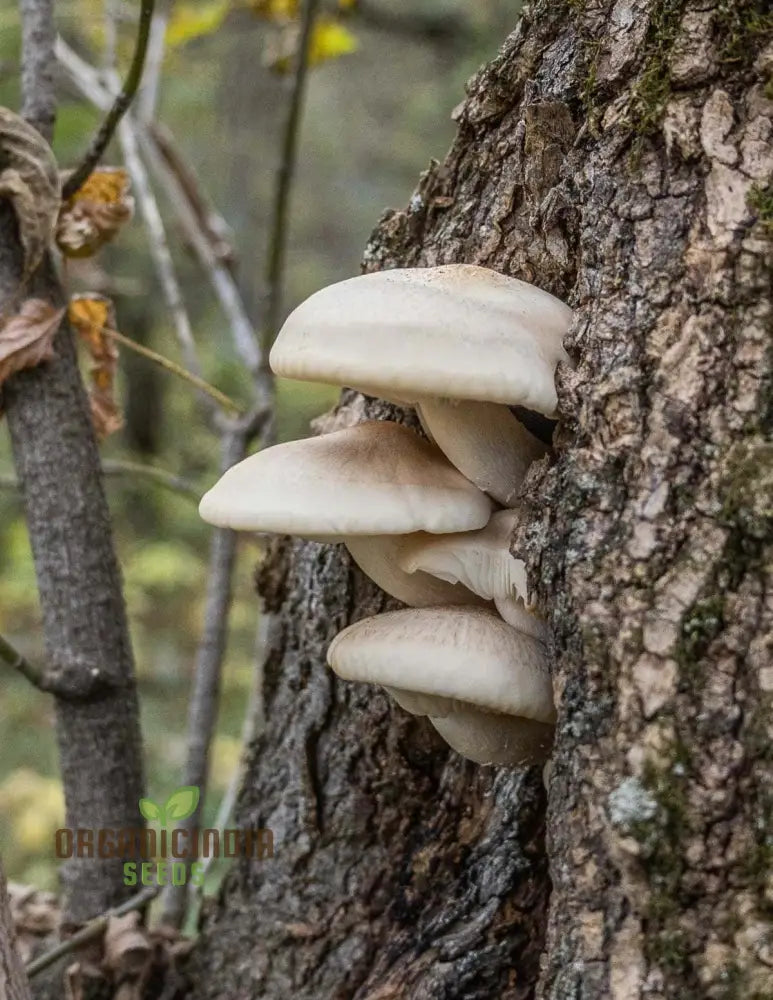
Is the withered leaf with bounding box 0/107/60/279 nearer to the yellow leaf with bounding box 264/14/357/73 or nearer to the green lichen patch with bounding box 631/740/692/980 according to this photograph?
the green lichen patch with bounding box 631/740/692/980

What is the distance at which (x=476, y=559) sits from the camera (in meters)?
1.53

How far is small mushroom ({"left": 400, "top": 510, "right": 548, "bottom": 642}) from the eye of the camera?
1518 mm

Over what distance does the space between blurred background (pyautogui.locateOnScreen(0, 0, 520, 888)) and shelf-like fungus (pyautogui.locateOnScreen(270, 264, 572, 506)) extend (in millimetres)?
4769

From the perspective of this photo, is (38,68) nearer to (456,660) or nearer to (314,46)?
(456,660)

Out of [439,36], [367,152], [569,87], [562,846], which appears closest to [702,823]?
[562,846]

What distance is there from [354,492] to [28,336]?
99 centimetres

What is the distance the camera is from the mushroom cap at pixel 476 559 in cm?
152

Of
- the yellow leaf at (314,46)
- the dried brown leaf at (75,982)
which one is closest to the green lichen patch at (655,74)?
the dried brown leaf at (75,982)

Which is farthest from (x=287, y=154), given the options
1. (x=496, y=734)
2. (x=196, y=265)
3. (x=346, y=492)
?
(x=196, y=265)

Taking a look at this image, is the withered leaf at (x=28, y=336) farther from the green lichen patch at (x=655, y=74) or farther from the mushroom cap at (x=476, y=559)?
the green lichen patch at (x=655, y=74)

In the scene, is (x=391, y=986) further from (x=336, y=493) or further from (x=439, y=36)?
(x=439, y=36)

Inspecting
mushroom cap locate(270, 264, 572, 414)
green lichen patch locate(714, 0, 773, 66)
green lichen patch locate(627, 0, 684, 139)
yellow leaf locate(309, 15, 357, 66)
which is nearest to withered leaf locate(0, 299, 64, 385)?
mushroom cap locate(270, 264, 572, 414)

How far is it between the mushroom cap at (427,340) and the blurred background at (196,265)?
189 inches

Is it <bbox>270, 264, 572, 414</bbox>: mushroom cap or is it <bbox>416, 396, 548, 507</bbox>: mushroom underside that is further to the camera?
<bbox>416, 396, 548, 507</bbox>: mushroom underside
